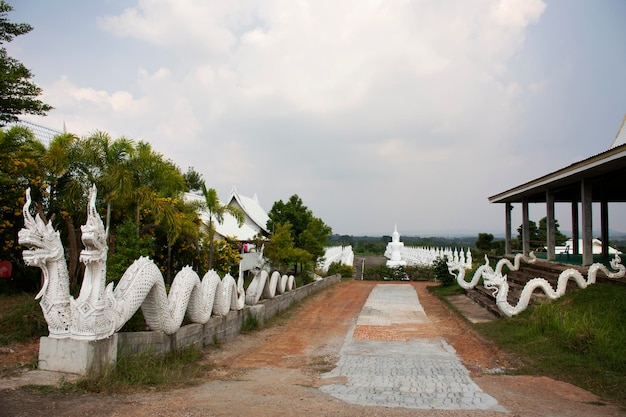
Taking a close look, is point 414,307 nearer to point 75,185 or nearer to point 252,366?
point 252,366

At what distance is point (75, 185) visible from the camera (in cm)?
1052

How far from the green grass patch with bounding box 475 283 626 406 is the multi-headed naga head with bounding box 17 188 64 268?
6.23 metres

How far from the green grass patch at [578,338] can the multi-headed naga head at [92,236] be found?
575cm

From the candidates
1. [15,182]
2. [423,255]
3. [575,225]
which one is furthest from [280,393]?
[423,255]

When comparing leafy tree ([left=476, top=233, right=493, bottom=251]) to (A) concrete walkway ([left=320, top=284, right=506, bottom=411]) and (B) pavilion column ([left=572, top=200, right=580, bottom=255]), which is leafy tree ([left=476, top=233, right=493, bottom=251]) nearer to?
(B) pavilion column ([left=572, top=200, right=580, bottom=255])

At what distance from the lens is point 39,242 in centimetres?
536

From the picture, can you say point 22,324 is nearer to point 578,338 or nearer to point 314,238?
point 578,338

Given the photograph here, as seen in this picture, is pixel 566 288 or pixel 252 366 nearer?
pixel 252 366

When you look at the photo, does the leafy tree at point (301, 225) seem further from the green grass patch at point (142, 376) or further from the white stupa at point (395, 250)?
the green grass patch at point (142, 376)

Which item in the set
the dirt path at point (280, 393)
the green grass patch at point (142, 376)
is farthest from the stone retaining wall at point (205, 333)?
the dirt path at point (280, 393)

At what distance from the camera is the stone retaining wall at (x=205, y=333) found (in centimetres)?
610

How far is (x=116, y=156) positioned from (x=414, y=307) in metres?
9.49

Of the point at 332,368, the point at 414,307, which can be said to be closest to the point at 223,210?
the point at 414,307

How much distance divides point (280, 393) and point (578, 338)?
470 cm
